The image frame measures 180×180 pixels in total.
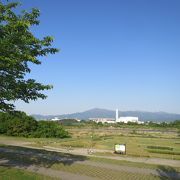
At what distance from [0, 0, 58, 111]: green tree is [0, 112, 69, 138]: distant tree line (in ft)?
124

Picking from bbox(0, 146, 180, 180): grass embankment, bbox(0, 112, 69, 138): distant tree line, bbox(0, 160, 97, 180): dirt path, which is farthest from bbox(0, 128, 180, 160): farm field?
bbox(0, 160, 97, 180): dirt path

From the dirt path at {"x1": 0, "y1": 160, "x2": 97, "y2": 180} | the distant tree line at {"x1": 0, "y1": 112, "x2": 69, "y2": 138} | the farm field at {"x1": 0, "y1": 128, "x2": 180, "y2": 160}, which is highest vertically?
the distant tree line at {"x1": 0, "y1": 112, "x2": 69, "y2": 138}

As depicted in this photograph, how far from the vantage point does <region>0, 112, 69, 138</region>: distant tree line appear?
5362 cm

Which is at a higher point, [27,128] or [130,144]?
[27,128]

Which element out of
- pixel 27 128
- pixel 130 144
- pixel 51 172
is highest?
pixel 27 128

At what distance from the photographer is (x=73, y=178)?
17375 millimetres

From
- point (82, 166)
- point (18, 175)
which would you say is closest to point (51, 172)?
point (18, 175)

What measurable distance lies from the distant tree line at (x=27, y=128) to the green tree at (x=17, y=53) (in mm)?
37714

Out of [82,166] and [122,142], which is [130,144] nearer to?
[122,142]

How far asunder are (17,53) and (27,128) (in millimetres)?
40946

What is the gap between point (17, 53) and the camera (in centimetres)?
1449

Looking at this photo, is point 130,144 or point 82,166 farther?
point 130,144

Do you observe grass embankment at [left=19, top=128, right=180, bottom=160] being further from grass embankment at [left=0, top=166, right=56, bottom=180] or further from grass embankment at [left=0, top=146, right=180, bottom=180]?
grass embankment at [left=0, top=166, right=56, bottom=180]

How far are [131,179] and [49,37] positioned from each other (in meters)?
8.58
